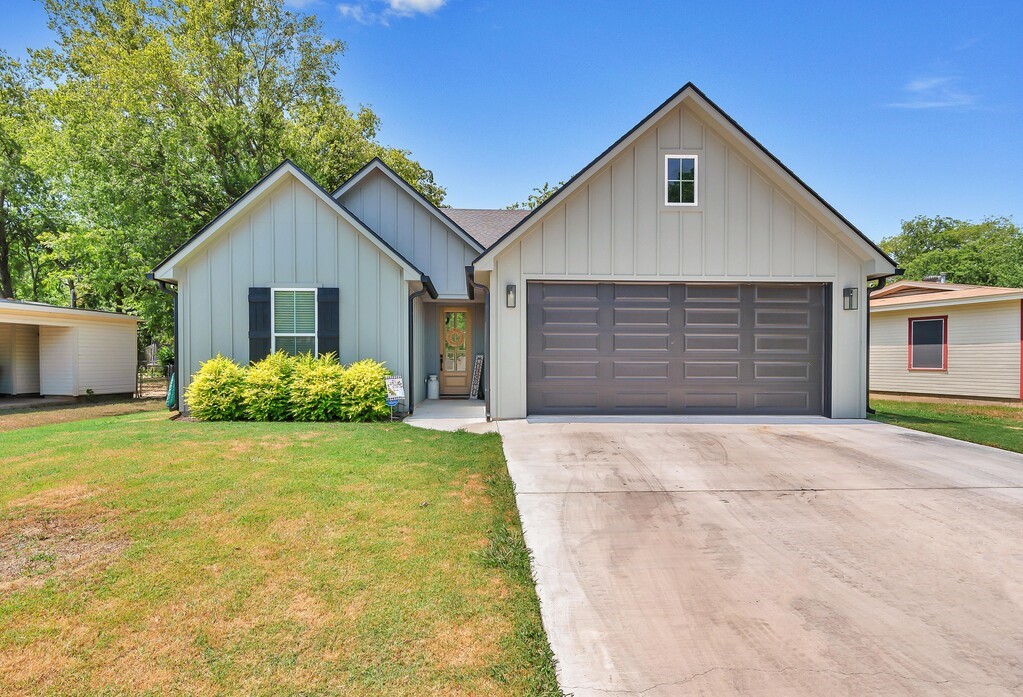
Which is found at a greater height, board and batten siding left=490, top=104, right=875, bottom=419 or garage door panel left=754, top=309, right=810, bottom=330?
board and batten siding left=490, top=104, right=875, bottom=419

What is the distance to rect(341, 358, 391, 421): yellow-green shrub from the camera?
29.5 ft

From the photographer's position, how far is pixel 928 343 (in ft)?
47.0

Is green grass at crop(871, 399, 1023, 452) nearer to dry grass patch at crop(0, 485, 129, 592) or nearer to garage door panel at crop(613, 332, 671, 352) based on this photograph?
garage door panel at crop(613, 332, 671, 352)

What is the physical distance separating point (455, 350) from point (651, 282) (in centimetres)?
629

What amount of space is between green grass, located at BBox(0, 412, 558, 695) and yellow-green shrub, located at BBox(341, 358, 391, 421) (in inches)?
124

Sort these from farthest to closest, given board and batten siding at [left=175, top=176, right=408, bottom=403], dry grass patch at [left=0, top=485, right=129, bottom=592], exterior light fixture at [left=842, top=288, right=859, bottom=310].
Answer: board and batten siding at [left=175, top=176, right=408, bottom=403] < exterior light fixture at [left=842, top=288, right=859, bottom=310] < dry grass patch at [left=0, top=485, right=129, bottom=592]

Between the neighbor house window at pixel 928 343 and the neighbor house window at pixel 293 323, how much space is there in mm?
16398

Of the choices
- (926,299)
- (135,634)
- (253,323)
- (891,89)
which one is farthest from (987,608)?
(891,89)

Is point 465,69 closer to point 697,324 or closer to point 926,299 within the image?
point 697,324

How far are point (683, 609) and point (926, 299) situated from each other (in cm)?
1549

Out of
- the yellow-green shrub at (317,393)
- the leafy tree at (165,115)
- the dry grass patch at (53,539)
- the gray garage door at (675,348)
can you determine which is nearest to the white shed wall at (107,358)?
the leafy tree at (165,115)

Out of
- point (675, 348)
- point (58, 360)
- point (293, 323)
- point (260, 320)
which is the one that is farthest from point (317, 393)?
point (58, 360)

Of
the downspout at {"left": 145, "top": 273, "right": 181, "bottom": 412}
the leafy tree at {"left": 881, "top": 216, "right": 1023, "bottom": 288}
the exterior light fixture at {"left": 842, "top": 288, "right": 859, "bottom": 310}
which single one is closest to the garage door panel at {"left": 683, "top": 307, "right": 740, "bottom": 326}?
the exterior light fixture at {"left": 842, "top": 288, "right": 859, "bottom": 310}

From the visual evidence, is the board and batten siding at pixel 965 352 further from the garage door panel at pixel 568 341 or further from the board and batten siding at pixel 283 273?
the board and batten siding at pixel 283 273
